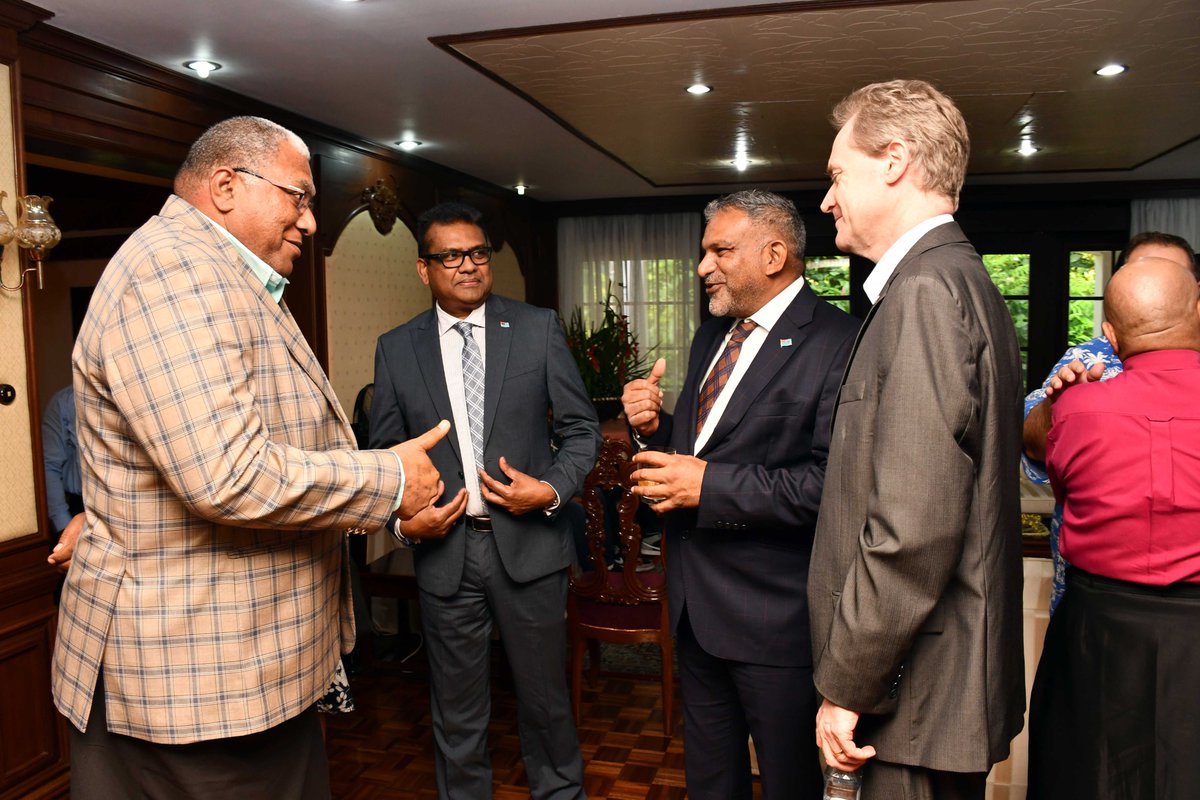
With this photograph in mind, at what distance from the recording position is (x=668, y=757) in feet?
10.5

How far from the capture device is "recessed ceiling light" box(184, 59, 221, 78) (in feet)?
11.8

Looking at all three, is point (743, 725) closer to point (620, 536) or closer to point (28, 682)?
point (620, 536)

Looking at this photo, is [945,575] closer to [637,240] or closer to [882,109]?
[882,109]

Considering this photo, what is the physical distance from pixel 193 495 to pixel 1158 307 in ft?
5.77

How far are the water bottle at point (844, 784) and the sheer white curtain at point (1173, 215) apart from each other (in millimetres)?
7828

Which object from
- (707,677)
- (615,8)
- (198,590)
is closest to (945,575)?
(707,677)

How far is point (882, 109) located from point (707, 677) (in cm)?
129

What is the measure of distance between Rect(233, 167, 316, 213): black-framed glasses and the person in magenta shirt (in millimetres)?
1548

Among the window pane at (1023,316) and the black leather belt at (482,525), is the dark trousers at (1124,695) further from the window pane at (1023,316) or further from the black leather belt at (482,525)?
the window pane at (1023,316)

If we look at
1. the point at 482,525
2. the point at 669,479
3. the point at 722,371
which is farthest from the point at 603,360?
the point at 669,479

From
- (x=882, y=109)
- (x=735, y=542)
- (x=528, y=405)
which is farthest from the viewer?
(x=528, y=405)

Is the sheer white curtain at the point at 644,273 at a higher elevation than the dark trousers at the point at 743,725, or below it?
higher

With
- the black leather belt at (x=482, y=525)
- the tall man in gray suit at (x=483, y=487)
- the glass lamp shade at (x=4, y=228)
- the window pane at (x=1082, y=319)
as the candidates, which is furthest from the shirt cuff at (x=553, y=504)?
the window pane at (x=1082, y=319)

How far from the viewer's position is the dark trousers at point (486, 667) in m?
2.46
